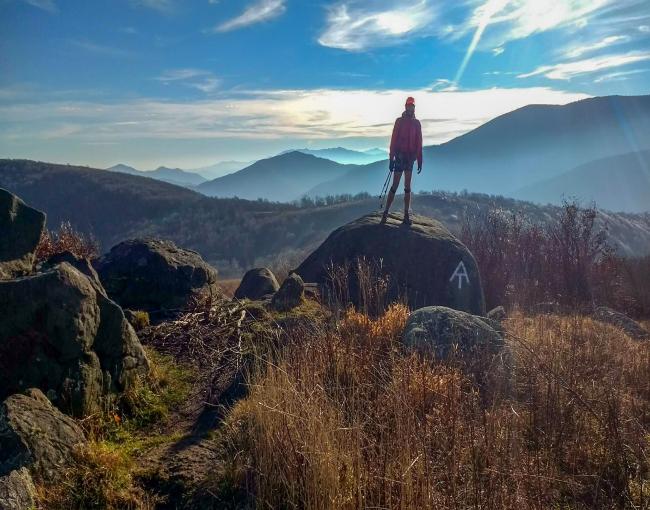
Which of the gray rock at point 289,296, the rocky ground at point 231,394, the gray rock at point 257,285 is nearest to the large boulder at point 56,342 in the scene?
the rocky ground at point 231,394

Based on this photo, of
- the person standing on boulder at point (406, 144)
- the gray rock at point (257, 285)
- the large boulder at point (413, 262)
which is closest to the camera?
the gray rock at point (257, 285)

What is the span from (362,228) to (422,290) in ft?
6.59

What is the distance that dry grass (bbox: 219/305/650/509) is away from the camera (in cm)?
303

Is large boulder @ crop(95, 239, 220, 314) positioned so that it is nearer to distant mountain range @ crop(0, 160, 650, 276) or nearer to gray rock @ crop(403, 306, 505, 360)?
gray rock @ crop(403, 306, 505, 360)

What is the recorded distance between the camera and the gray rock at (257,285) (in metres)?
9.27

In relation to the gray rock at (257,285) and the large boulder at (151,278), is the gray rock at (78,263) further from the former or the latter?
the gray rock at (257,285)

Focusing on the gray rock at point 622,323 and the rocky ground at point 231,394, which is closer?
the rocky ground at point 231,394

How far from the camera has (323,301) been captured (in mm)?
8172

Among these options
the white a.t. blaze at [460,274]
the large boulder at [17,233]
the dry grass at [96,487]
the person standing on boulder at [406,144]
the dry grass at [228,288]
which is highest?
the person standing on boulder at [406,144]

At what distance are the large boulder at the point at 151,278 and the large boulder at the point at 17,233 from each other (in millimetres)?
1725

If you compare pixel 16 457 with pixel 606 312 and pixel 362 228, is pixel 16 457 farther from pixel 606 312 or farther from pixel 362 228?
pixel 606 312

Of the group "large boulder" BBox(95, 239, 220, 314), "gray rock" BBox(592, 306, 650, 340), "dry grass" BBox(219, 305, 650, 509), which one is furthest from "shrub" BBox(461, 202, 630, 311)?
"large boulder" BBox(95, 239, 220, 314)

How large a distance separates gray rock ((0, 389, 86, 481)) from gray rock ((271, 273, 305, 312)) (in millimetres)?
4205

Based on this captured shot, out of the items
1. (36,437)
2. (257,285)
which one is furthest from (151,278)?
(36,437)
